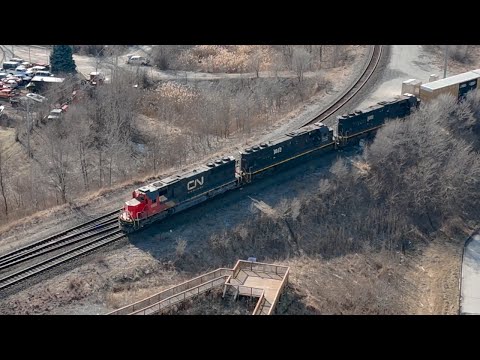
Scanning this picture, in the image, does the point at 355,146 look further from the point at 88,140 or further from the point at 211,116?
the point at 88,140

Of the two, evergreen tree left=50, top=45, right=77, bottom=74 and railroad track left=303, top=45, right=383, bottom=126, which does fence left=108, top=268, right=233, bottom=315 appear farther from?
evergreen tree left=50, top=45, right=77, bottom=74

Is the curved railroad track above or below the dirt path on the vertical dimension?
above

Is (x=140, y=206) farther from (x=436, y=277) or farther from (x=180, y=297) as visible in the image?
(x=436, y=277)

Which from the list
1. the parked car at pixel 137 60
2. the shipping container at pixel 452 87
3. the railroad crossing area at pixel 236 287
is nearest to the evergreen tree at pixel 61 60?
the parked car at pixel 137 60

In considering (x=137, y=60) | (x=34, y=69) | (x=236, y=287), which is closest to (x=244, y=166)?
(x=236, y=287)

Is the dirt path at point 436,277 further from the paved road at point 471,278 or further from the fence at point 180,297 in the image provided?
the fence at point 180,297

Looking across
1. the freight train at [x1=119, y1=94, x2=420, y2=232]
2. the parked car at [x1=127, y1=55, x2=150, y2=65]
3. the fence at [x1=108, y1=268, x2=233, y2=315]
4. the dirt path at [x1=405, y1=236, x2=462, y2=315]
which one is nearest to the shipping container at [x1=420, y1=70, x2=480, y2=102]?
the freight train at [x1=119, y1=94, x2=420, y2=232]
